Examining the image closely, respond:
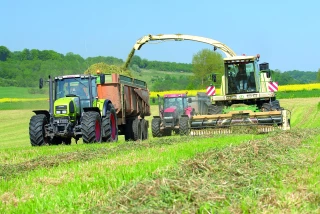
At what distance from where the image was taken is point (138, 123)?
19.3 metres

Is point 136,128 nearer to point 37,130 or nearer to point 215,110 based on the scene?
point 215,110

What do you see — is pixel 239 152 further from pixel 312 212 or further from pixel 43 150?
pixel 43 150

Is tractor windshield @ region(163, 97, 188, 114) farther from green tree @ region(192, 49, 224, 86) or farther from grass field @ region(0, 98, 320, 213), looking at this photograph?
green tree @ region(192, 49, 224, 86)

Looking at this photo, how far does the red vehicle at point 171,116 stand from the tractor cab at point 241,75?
11.6 feet

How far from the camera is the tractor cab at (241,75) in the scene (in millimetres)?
18656

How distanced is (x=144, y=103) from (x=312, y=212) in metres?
17.2

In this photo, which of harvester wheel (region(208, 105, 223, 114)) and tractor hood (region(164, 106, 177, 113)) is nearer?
harvester wheel (region(208, 105, 223, 114))

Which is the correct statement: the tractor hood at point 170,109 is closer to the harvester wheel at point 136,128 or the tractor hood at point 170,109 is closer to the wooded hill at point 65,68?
the wooded hill at point 65,68

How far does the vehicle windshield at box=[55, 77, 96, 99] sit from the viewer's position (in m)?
15.5

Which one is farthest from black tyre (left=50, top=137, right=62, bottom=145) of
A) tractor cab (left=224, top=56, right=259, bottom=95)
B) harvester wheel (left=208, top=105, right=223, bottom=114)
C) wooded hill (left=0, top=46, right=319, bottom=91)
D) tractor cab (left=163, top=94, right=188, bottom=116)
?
tractor cab (left=163, top=94, right=188, bottom=116)

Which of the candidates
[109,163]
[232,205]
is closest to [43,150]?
[109,163]

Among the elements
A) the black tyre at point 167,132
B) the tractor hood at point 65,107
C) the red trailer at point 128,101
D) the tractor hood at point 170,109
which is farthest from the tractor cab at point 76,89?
the black tyre at point 167,132

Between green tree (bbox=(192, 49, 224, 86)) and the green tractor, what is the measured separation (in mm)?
54123

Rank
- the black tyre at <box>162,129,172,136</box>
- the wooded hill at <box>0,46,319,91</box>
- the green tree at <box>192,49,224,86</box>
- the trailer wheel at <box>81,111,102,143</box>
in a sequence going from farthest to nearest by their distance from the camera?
the green tree at <box>192,49,224,86</box>
the black tyre at <box>162,129,172,136</box>
the wooded hill at <box>0,46,319,91</box>
the trailer wheel at <box>81,111,102,143</box>
